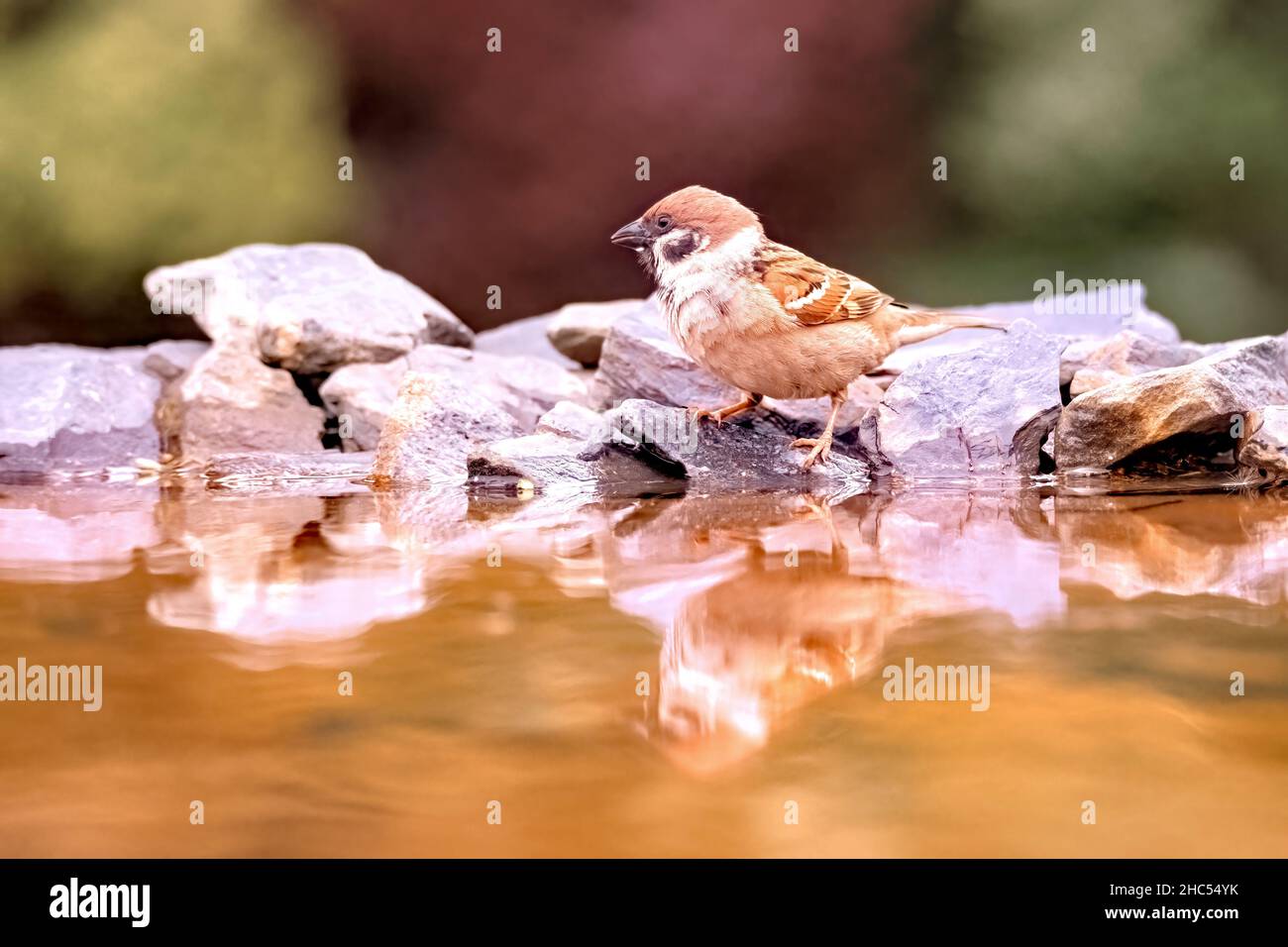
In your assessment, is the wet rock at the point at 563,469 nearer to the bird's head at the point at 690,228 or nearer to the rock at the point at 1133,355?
the bird's head at the point at 690,228

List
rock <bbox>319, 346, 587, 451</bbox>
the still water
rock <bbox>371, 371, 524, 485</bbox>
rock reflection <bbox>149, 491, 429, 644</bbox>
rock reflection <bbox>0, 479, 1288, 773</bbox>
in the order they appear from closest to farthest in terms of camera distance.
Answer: the still water → rock reflection <bbox>0, 479, 1288, 773</bbox> → rock reflection <bbox>149, 491, 429, 644</bbox> → rock <bbox>371, 371, 524, 485</bbox> → rock <bbox>319, 346, 587, 451</bbox>

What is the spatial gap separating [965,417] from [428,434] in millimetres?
1588

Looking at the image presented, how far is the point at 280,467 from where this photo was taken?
4.04m

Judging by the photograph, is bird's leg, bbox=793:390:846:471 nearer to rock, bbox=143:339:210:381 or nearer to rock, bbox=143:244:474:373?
rock, bbox=143:244:474:373

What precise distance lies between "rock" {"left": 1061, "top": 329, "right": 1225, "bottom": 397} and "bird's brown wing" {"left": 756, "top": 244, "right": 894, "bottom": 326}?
849 millimetres

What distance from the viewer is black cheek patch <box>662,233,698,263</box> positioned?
352cm

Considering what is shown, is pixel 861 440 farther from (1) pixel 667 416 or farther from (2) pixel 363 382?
(2) pixel 363 382

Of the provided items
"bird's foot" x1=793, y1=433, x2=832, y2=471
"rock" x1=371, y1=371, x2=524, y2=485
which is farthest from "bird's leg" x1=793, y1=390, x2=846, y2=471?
"rock" x1=371, y1=371, x2=524, y2=485

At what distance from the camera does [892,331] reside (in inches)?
149

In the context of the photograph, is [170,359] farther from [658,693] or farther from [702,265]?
[658,693]

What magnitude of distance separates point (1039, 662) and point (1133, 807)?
1.45ft

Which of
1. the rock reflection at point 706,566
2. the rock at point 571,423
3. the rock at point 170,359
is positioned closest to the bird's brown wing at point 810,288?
the rock reflection at point 706,566

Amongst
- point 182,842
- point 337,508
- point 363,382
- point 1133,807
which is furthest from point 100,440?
point 1133,807

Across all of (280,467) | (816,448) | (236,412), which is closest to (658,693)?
(816,448)
